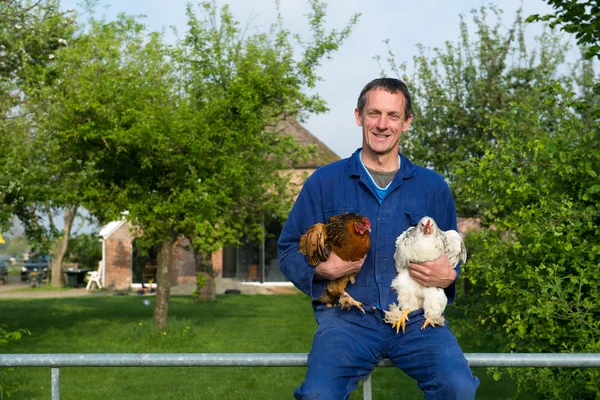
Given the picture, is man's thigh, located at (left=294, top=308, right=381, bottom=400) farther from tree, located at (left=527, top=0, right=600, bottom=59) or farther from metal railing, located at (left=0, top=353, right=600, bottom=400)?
tree, located at (left=527, top=0, right=600, bottom=59)

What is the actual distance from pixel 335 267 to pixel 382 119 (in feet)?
2.45

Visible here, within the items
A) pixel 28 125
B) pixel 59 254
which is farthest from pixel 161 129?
pixel 59 254

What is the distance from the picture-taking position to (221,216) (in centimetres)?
1747

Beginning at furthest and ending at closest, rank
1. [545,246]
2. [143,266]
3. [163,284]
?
[143,266]
[163,284]
[545,246]

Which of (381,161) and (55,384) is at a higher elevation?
(381,161)

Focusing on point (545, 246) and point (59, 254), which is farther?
point (59, 254)

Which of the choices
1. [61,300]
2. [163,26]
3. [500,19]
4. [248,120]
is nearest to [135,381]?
[248,120]

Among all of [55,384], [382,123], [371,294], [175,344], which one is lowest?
[175,344]

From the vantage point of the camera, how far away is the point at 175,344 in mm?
16672

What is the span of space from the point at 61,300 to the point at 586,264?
26756 millimetres

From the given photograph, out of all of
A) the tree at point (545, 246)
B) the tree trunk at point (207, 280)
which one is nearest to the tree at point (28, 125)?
the tree at point (545, 246)

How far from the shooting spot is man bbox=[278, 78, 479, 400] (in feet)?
11.1

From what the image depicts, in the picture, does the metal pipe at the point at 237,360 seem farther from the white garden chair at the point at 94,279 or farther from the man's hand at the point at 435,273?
the white garden chair at the point at 94,279

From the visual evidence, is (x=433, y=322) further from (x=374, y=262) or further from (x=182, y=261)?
(x=182, y=261)
